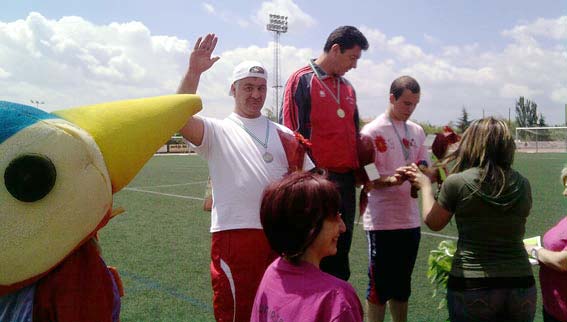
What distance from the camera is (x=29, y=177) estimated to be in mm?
1391

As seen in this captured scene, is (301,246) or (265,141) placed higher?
(265,141)

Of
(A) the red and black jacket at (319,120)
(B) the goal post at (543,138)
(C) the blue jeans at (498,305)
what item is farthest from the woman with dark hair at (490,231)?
(B) the goal post at (543,138)

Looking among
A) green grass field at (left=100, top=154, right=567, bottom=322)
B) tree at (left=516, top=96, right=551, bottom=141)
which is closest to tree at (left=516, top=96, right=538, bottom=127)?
tree at (left=516, top=96, right=551, bottom=141)

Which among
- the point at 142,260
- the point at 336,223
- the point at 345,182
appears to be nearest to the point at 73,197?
the point at 336,223

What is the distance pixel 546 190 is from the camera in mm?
12859

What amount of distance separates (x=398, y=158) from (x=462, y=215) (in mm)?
1188

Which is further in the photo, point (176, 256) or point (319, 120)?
point (176, 256)

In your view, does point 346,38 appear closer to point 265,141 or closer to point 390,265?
point 265,141

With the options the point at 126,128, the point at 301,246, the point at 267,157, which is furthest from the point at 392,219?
the point at 126,128

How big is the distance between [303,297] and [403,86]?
7.74ft

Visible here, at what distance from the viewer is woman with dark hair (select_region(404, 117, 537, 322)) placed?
238 centimetres

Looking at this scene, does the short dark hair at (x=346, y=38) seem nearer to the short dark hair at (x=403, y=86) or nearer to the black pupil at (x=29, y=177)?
the short dark hair at (x=403, y=86)

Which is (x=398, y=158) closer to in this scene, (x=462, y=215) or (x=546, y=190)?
(x=462, y=215)

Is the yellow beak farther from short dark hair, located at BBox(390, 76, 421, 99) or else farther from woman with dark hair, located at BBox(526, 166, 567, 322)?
short dark hair, located at BBox(390, 76, 421, 99)
